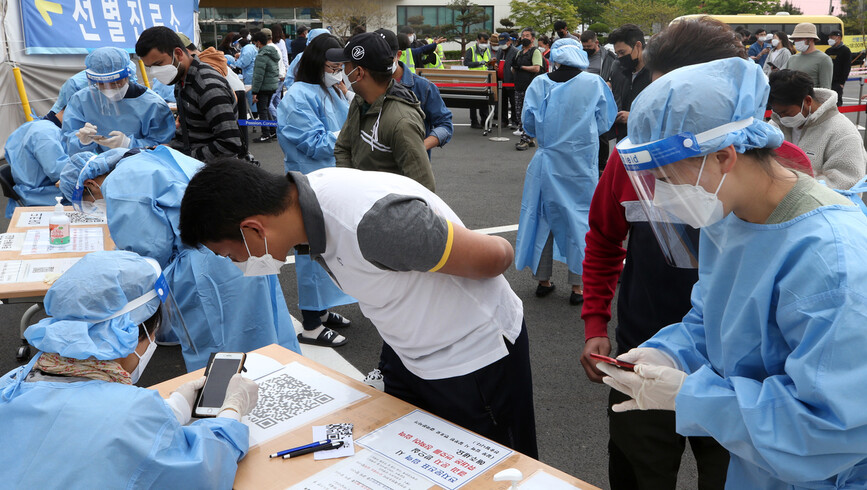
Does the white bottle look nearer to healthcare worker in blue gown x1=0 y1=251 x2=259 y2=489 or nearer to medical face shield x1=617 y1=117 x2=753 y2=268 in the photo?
healthcare worker in blue gown x1=0 y1=251 x2=259 y2=489

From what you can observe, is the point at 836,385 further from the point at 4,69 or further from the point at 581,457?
the point at 4,69

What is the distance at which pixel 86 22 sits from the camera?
9.19 m

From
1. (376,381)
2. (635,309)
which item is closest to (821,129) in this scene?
(635,309)

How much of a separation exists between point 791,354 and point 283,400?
1.45m

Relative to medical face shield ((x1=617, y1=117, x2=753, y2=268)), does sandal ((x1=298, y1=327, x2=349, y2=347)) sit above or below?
below

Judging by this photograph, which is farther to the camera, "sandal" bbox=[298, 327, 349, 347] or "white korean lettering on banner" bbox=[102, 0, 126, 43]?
"white korean lettering on banner" bbox=[102, 0, 126, 43]

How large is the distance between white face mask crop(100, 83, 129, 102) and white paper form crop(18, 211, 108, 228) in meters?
0.77

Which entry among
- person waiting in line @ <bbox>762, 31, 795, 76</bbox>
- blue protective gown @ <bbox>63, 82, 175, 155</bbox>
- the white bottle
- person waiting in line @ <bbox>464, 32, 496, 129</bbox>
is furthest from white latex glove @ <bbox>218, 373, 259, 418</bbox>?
person waiting in line @ <bbox>762, 31, 795, 76</bbox>

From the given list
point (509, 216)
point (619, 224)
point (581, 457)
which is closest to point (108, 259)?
point (619, 224)

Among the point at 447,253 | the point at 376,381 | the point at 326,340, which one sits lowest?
the point at 326,340

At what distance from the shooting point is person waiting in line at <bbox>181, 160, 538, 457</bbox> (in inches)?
62.2

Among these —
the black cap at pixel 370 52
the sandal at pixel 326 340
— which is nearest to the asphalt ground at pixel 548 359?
the sandal at pixel 326 340

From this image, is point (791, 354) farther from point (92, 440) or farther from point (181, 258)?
point (181, 258)

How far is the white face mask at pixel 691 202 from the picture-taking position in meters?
1.24
